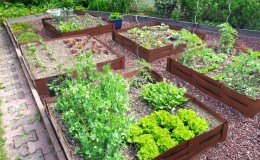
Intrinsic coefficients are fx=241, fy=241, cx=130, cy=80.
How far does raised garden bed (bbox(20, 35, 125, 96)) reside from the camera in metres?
4.38

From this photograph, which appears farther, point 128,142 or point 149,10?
point 149,10

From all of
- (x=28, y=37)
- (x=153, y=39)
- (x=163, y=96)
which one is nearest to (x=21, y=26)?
(x=28, y=37)

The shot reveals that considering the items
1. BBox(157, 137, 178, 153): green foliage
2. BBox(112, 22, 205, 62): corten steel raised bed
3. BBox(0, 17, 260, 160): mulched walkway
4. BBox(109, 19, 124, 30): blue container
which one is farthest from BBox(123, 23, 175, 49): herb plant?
BBox(157, 137, 178, 153): green foliage

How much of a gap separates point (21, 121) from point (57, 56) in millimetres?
1961

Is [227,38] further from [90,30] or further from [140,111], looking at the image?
[90,30]

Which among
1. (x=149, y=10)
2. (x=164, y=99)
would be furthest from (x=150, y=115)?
(x=149, y=10)

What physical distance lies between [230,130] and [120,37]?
11.3 feet

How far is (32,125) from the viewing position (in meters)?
3.38

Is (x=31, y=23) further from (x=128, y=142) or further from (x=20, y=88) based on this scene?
(x=128, y=142)

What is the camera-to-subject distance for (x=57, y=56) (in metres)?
5.09

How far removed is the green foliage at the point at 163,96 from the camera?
11.1ft

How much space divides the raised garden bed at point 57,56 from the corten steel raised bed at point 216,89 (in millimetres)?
1073

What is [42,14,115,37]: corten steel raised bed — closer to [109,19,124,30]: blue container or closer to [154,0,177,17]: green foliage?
[109,19,124,30]: blue container

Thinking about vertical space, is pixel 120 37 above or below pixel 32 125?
above
